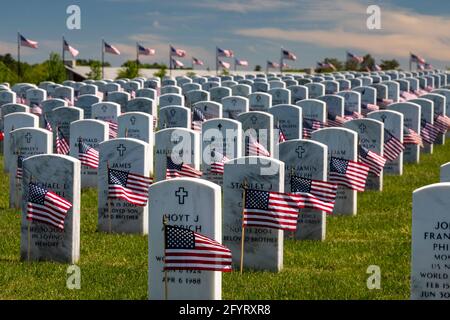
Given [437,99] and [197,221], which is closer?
[197,221]

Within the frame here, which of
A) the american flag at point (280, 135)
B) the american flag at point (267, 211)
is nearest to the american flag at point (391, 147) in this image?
the american flag at point (280, 135)

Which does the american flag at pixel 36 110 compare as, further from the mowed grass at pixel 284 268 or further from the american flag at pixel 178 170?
the american flag at pixel 178 170

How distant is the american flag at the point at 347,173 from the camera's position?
15.7 metres

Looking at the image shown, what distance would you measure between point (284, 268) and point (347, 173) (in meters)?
3.67

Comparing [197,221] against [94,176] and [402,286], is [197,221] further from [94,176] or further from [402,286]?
[94,176]

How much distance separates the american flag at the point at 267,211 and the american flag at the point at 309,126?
11388mm

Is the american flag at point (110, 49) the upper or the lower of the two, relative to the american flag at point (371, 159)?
upper

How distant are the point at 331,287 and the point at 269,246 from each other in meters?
Answer: 1.25

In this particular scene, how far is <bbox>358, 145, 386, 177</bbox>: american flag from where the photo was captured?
17.9 meters

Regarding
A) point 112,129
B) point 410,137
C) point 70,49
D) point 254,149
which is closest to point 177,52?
point 70,49

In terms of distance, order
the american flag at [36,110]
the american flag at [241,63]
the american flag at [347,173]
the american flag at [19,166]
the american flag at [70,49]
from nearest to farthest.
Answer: the american flag at [347,173] → the american flag at [19,166] → the american flag at [36,110] → the american flag at [70,49] → the american flag at [241,63]

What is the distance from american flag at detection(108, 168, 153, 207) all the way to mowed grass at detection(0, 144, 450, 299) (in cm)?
69
